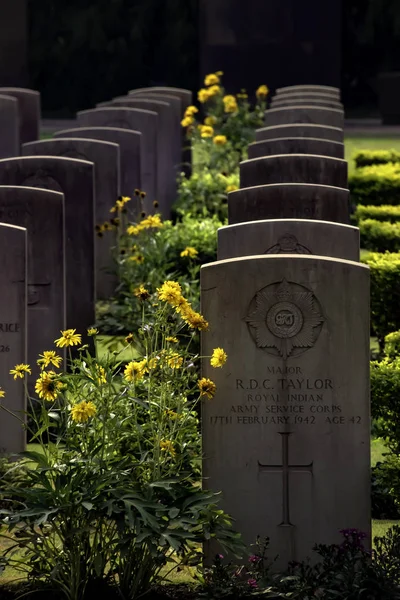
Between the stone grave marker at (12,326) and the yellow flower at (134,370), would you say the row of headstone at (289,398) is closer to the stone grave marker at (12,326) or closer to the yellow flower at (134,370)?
the yellow flower at (134,370)

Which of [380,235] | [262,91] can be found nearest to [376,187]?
[380,235]

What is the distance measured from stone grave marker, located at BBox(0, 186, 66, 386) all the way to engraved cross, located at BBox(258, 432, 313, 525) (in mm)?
3277

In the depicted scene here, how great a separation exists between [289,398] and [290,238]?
1.59m

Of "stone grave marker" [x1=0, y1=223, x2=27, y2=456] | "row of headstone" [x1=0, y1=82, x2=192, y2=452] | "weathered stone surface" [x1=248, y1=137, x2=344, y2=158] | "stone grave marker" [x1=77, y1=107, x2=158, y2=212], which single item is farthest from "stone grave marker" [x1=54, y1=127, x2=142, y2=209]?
"stone grave marker" [x1=0, y1=223, x2=27, y2=456]

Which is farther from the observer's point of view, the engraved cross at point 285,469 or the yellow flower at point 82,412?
the engraved cross at point 285,469

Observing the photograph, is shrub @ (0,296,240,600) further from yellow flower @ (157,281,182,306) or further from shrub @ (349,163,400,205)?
shrub @ (349,163,400,205)

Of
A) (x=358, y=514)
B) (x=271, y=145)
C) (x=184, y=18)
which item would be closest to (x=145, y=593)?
(x=358, y=514)

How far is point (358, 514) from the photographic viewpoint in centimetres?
633

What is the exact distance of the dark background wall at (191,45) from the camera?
27219 mm

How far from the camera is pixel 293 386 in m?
6.24

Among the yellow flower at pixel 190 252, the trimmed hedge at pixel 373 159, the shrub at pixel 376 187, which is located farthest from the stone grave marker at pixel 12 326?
the trimmed hedge at pixel 373 159

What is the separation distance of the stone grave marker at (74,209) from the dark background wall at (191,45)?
55.5ft

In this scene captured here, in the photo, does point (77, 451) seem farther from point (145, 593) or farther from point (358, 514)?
point (358, 514)

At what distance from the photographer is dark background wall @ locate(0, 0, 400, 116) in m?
27.2
